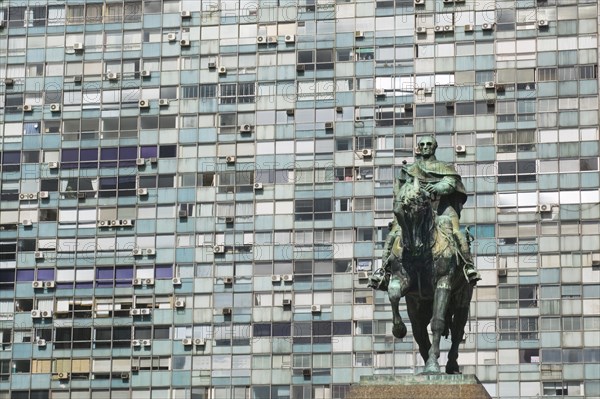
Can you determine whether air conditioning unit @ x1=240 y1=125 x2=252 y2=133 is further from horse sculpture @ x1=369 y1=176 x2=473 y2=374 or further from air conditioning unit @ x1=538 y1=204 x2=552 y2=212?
horse sculpture @ x1=369 y1=176 x2=473 y2=374

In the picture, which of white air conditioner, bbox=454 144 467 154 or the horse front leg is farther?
white air conditioner, bbox=454 144 467 154

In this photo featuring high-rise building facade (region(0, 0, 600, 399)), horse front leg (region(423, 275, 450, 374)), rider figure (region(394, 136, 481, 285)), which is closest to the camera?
horse front leg (region(423, 275, 450, 374))

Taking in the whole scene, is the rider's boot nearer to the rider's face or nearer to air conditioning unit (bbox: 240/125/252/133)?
the rider's face

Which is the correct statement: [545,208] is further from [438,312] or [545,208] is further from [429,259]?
[429,259]

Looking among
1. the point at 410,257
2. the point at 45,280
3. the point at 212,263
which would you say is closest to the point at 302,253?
the point at 212,263

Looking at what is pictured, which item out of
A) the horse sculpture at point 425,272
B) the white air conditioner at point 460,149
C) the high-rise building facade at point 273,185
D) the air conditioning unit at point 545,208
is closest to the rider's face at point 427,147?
the horse sculpture at point 425,272

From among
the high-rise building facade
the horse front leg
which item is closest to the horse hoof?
the horse front leg

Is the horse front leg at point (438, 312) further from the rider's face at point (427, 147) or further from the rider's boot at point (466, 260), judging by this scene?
the rider's face at point (427, 147)

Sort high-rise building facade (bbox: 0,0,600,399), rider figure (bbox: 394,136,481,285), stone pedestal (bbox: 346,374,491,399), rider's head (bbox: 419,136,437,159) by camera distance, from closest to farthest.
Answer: stone pedestal (bbox: 346,374,491,399) → rider figure (bbox: 394,136,481,285) → rider's head (bbox: 419,136,437,159) → high-rise building facade (bbox: 0,0,600,399)

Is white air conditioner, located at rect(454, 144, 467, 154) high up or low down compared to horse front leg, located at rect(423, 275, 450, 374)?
up

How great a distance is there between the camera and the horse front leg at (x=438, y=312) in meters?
44.2

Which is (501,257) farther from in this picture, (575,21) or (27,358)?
(27,358)

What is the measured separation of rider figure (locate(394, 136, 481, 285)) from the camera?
146ft

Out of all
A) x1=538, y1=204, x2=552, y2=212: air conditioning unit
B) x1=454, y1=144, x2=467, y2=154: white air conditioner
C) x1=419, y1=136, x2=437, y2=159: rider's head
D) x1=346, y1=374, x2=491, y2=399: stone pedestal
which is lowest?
x1=346, y1=374, x2=491, y2=399: stone pedestal
